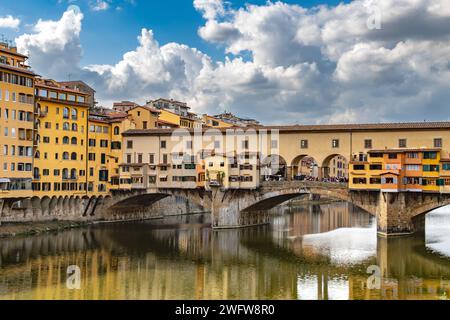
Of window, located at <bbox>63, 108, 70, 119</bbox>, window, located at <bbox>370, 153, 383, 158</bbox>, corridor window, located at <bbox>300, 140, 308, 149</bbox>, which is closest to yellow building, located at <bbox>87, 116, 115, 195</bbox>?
window, located at <bbox>63, 108, 70, 119</bbox>

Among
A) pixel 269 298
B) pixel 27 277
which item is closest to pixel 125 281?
pixel 27 277

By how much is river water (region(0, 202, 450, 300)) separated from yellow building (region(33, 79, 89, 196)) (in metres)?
5.69

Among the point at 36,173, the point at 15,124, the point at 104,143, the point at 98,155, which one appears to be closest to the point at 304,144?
the point at 104,143

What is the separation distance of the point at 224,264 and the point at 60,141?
89.6 feet

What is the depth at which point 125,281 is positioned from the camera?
30047 mm

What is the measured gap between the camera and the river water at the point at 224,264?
27688mm

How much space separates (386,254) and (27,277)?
25.2 meters

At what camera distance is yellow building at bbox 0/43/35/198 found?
4650cm

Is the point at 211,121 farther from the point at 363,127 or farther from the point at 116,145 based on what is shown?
the point at 363,127

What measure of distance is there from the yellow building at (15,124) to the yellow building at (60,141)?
243cm

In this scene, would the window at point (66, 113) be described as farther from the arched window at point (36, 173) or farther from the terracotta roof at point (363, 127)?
the terracotta roof at point (363, 127)

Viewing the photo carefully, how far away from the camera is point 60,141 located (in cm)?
5462

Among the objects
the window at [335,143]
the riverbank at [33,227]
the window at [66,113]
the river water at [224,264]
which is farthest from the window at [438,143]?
the window at [66,113]

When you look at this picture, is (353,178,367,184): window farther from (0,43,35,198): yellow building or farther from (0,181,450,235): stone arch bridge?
(0,43,35,198): yellow building
